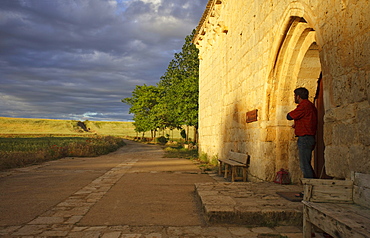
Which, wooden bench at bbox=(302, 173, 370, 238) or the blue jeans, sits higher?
the blue jeans

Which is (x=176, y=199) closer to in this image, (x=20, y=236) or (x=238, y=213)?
(x=238, y=213)

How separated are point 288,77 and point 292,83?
0.49 feet

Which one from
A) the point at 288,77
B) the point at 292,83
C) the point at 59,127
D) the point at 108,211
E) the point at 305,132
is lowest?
the point at 108,211

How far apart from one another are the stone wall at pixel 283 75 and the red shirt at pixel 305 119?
2.72ft

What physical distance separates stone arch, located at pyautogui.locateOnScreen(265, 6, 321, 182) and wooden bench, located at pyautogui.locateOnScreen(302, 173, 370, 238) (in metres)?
2.93

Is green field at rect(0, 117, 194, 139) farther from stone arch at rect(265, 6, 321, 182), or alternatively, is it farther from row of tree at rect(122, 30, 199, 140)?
stone arch at rect(265, 6, 321, 182)

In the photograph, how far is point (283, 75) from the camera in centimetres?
634

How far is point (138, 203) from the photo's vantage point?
555 centimetres

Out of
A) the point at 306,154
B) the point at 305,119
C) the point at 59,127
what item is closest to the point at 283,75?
the point at 305,119

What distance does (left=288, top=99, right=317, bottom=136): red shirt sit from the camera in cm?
487

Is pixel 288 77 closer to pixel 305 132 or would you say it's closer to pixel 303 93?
pixel 303 93

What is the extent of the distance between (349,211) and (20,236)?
12.2 ft

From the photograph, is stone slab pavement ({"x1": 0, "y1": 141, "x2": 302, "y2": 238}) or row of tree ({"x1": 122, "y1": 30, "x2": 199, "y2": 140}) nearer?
stone slab pavement ({"x1": 0, "y1": 141, "x2": 302, "y2": 238})

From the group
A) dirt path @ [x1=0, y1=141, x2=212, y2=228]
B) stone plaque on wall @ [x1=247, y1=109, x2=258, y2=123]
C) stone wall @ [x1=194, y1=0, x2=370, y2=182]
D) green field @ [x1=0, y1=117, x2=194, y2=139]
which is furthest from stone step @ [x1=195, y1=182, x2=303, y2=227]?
green field @ [x1=0, y1=117, x2=194, y2=139]
